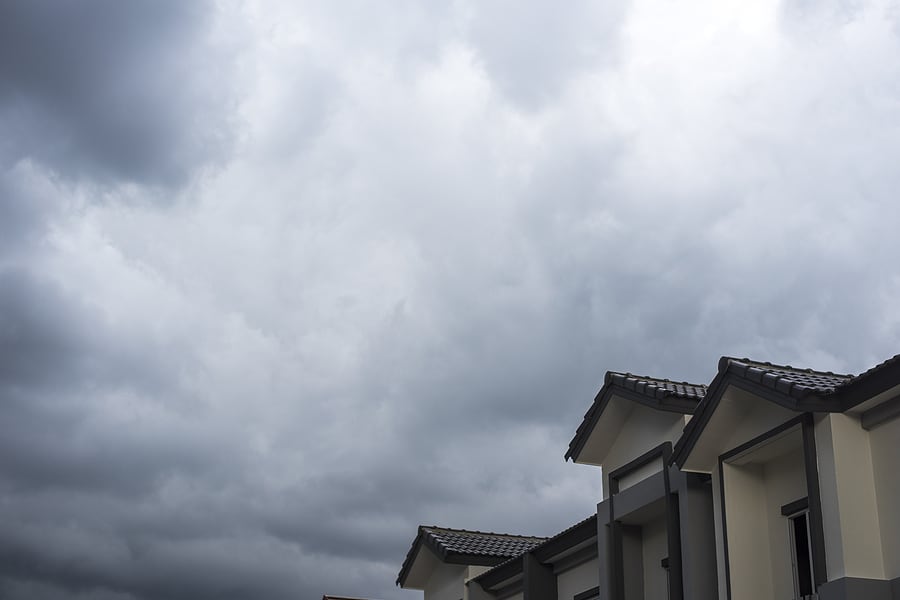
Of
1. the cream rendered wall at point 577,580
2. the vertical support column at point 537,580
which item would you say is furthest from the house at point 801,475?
the vertical support column at point 537,580

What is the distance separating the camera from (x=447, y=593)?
2839 centimetres

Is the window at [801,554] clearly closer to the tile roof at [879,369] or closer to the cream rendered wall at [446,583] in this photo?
the tile roof at [879,369]

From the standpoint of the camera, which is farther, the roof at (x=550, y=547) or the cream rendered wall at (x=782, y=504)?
the roof at (x=550, y=547)

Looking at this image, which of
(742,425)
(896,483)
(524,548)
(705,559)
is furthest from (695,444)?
(524,548)

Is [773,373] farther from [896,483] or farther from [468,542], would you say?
[468,542]

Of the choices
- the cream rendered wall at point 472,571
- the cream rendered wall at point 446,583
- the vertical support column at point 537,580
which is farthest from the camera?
the cream rendered wall at point 446,583

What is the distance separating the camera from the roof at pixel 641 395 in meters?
19.4

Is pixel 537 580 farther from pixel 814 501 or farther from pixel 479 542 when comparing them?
pixel 814 501

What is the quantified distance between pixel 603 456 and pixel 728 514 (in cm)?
517

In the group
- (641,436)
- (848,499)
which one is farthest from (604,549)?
(848,499)

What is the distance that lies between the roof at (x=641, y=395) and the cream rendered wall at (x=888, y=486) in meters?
4.12

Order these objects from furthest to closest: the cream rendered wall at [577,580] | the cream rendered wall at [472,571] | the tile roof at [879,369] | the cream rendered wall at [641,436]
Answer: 1. the cream rendered wall at [472,571]
2. the cream rendered wall at [577,580]
3. the cream rendered wall at [641,436]
4. the tile roof at [879,369]

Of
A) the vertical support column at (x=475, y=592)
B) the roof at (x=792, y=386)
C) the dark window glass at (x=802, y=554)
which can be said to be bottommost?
the dark window glass at (x=802, y=554)

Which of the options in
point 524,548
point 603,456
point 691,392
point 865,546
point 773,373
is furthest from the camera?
point 524,548
